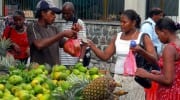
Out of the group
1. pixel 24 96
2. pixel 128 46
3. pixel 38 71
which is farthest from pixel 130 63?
pixel 24 96

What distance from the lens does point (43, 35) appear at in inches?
247

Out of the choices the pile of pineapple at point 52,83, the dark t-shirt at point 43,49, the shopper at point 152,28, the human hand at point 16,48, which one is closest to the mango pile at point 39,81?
the pile of pineapple at point 52,83

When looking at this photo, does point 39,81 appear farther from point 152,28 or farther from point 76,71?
point 152,28

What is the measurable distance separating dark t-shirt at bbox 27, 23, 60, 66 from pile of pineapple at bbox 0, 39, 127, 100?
48 cm

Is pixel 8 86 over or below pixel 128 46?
below

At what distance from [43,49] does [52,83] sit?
1317 mm

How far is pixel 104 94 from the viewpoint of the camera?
4.55 m

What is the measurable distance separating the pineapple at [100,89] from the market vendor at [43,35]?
4.94 ft

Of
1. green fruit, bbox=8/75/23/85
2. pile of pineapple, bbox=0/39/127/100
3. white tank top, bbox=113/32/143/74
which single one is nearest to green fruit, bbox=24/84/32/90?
pile of pineapple, bbox=0/39/127/100

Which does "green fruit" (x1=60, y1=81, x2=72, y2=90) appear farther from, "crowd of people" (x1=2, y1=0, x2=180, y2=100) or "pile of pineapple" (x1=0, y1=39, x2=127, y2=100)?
"crowd of people" (x1=2, y1=0, x2=180, y2=100)

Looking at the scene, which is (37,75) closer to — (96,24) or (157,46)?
(157,46)

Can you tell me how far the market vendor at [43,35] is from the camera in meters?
6.19

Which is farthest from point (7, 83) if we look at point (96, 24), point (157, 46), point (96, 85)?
point (96, 24)

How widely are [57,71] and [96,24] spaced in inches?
394
